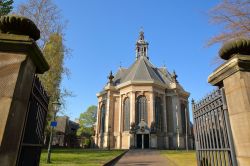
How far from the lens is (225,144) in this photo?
160 inches

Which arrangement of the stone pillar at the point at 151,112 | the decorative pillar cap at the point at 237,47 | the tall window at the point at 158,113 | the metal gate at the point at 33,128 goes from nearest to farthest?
the metal gate at the point at 33,128
the decorative pillar cap at the point at 237,47
the stone pillar at the point at 151,112
the tall window at the point at 158,113

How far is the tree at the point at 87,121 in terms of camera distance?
186ft

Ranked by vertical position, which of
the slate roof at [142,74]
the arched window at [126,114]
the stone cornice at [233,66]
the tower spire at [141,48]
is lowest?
the stone cornice at [233,66]

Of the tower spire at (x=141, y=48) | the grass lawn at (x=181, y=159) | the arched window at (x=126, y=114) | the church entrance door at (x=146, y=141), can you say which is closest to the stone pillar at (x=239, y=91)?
the grass lawn at (x=181, y=159)

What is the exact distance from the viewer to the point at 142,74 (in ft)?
131

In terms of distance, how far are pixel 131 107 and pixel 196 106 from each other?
3005 centimetres

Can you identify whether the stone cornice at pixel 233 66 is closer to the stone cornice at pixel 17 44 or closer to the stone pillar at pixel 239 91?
the stone pillar at pixel 239 91

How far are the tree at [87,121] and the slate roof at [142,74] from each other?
2045cm

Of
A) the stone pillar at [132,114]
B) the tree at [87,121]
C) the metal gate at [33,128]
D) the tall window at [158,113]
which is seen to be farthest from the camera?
the tree at [87,121]

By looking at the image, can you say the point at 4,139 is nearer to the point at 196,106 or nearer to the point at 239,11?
the point at 196,106

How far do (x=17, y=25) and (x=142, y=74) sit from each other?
36.7 m

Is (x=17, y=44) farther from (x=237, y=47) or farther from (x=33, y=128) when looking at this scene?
(x=237, y=47)

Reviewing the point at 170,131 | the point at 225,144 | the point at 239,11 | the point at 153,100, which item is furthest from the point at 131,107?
the point at 225,144

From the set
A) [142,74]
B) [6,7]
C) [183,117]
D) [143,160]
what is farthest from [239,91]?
[183,117]
